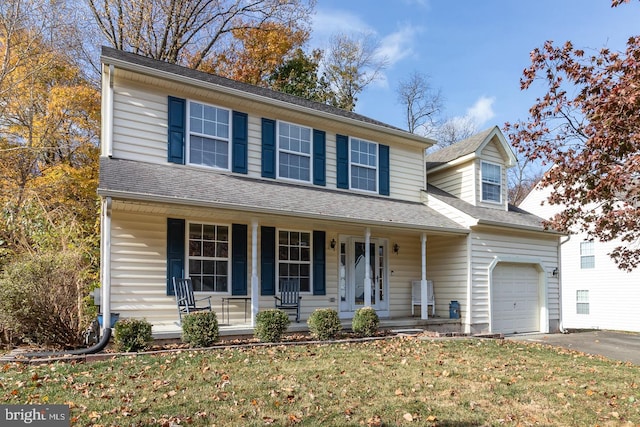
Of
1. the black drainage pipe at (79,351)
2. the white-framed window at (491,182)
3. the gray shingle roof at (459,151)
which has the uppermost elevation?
the gray shingle roof at (459,151)

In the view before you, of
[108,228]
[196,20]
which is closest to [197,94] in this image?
[108,228]

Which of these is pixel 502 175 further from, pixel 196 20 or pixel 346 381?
pixel 196 20

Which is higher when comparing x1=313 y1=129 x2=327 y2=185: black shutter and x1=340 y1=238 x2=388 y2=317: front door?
x1=313 y1=129 x2=327 y2=185: black shutter

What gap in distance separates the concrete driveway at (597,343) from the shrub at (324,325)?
5.21m

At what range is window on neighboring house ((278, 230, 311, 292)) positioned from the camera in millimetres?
10742

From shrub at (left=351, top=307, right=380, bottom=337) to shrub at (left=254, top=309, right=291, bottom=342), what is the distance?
181 centimetres

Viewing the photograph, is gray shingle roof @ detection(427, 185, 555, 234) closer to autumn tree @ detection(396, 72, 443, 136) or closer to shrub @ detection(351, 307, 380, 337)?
shrub @ detection(351, 307, 380, 337)

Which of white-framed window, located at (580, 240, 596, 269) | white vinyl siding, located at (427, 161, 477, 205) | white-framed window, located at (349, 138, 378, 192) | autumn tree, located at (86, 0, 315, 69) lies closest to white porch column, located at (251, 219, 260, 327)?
white-framed window, located at (349, 138, 378, 192)

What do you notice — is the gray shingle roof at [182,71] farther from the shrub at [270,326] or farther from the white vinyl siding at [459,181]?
the shrub at [270,326]

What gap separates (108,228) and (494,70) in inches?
428

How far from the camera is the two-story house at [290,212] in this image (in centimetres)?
904

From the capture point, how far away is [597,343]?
11.4m

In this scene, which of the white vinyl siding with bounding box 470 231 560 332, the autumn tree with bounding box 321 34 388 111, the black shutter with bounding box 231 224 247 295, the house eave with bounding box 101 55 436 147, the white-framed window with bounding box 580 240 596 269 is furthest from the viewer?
the autumn tree with bounding box 321 34 388 111

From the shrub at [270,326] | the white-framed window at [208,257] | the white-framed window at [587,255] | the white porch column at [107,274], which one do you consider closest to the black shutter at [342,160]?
the white-framed window at [208,257]
